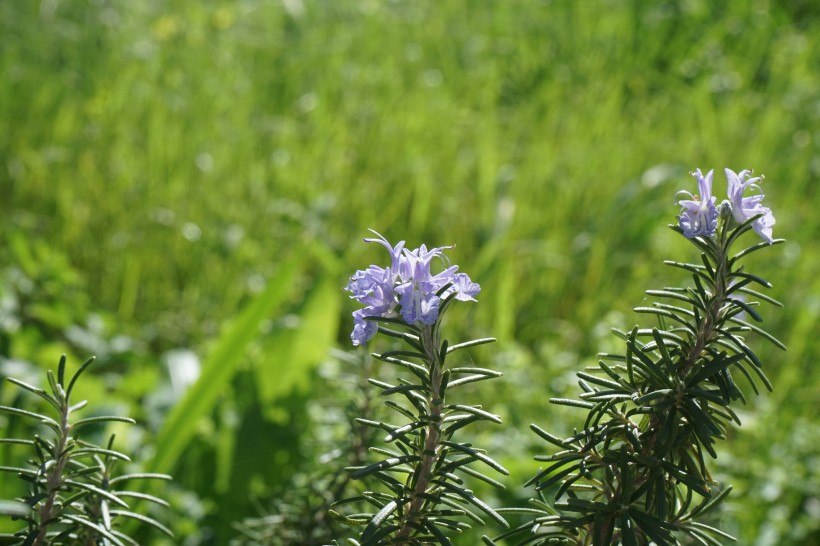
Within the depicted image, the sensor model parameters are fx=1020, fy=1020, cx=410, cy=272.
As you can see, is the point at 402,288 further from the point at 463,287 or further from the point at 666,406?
the point at 666,406

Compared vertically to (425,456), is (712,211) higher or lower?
higher

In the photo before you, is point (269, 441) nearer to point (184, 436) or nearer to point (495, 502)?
point (184, 436)

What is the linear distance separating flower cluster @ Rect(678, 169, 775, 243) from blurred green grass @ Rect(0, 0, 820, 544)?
1144 mm

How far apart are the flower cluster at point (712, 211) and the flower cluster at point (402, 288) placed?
21 centimetres

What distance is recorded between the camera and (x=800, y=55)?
4727mm

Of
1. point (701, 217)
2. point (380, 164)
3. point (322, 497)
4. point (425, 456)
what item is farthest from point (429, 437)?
point (380, 164)

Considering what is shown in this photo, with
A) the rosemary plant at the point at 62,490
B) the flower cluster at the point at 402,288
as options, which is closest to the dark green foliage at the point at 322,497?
the rosemary plant at the point at 62,490

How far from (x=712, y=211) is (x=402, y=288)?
30cm

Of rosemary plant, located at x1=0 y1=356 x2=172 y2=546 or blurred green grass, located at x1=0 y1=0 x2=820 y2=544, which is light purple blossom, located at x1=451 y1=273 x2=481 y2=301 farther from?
blurred green grass, located at x1=0 y1=0 x2=820 y2=544

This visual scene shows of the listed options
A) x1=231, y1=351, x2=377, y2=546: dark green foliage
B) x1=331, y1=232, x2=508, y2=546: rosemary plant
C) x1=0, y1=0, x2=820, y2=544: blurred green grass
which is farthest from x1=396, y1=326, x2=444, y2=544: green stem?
x1=0, y1=0, x2=820, y2=544: blurred green grass

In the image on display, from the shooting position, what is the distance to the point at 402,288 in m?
0.90

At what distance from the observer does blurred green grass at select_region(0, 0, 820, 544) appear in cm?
296

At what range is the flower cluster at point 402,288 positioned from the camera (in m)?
0.90

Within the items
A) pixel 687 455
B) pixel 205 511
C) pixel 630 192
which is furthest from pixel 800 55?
pixel 687 455
